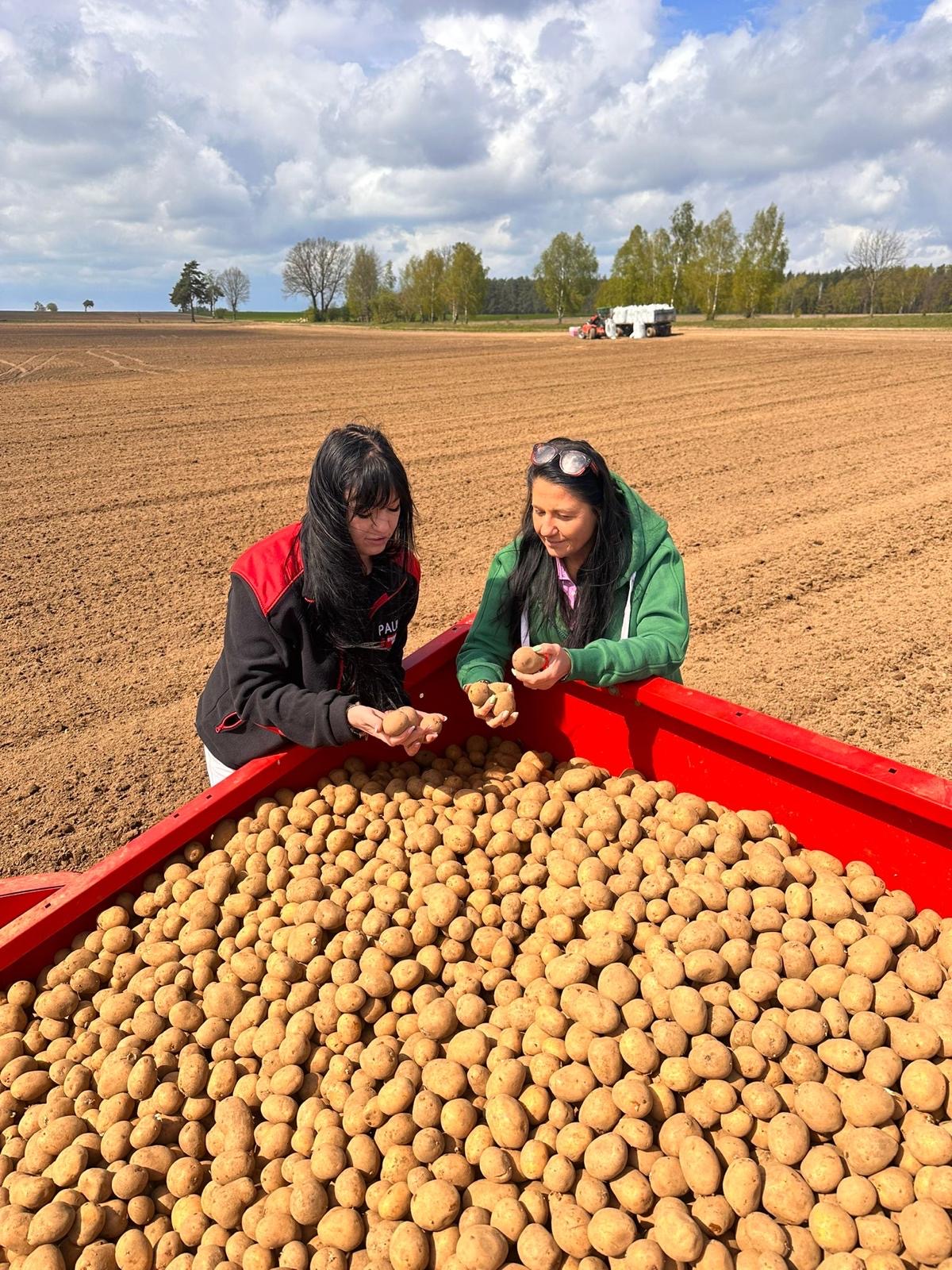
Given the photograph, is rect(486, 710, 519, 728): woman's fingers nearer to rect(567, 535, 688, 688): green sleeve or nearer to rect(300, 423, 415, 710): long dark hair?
rect(567, 535, 688, 688): green sleeve

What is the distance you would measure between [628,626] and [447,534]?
5009 mm

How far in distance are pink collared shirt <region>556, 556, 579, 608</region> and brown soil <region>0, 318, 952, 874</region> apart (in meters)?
0.68

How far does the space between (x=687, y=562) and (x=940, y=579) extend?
1.95 m

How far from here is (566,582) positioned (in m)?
3.20

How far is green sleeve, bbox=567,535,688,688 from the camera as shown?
2.84 m

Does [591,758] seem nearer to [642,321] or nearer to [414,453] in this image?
[414,453]

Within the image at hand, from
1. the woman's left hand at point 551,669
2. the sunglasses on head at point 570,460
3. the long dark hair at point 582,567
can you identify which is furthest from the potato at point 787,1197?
the sunglasses on head at point 570,460

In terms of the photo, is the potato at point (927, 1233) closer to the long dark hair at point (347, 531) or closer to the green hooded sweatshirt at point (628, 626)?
the green hooded sweatshirt at point (628, 626)

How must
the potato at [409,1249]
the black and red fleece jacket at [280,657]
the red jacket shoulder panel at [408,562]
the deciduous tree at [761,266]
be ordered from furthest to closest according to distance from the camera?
the deciduous tree at [761,266]
the red jacket shoulder panel at [408,562]
the black and red fleece jacket at [280,657]
the potato at [409,1249]

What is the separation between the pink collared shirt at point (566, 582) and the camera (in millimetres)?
3193

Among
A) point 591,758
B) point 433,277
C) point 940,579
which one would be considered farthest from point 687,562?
point 433,277

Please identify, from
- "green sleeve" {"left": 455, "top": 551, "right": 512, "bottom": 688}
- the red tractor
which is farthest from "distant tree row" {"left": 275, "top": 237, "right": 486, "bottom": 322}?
"green sleeve" {"left": 455, "top": 551, "right": 512, "bottom": 688}

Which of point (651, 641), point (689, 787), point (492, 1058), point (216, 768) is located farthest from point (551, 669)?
point (216, 768)

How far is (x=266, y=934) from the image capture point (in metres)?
2.46
